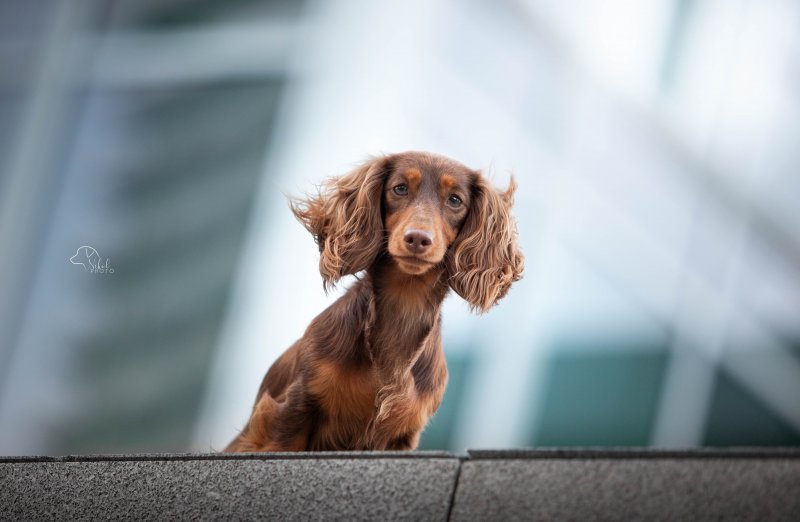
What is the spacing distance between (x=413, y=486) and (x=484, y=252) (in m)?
0.71

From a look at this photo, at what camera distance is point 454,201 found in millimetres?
1759

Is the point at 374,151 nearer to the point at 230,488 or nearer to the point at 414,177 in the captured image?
the point at 414,177

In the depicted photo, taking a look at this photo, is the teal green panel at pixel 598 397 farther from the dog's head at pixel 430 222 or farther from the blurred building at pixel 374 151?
the dog's head at pixel 430 222

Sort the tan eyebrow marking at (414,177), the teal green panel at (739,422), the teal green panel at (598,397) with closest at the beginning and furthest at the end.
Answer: the tan eyebrow marking at (414,177)
the teal green panel at (598,397)
the teal green panel at (739,422)

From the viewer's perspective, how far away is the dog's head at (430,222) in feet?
5.63

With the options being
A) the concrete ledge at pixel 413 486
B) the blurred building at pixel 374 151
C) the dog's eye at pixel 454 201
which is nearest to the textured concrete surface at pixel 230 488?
the concrete ledge at pixel 413 486

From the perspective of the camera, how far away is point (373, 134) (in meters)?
2.53

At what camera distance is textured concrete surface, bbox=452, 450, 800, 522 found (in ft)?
3.26

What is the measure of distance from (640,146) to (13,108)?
198 centimetres

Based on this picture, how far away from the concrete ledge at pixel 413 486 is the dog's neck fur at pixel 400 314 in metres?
0.48

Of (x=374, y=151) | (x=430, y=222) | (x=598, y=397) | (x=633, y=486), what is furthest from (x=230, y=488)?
(x=598, y=397)

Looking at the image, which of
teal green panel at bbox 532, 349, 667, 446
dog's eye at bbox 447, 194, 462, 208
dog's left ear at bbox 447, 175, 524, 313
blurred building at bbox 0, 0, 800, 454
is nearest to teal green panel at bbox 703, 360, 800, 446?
blurred building at bbox 0, 0, 800, 454

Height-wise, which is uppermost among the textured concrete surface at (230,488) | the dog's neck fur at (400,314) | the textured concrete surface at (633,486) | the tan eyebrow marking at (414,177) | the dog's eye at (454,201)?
the tan eyebrow marking at (414,177)

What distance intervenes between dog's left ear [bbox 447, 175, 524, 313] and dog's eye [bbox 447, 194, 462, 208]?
41 millimetres
